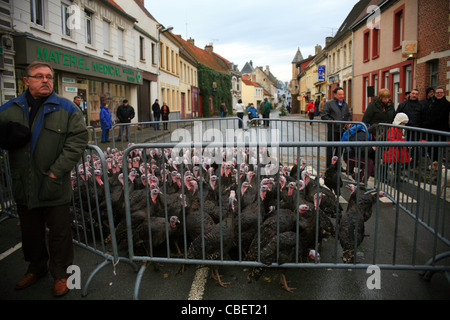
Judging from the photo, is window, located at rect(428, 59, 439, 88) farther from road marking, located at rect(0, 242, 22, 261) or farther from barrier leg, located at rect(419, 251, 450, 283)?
road marking, located at rect(0, 242, 22, 261)

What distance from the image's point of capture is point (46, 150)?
3271 mm

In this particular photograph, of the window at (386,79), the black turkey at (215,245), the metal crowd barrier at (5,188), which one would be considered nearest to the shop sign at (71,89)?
the metal crowd barrier at (5,188)

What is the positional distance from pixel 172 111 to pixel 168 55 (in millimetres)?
5357

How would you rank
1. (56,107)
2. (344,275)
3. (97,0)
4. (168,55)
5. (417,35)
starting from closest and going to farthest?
(56,107) → (344,275) → (417,35) → (97,0) → (168,55)

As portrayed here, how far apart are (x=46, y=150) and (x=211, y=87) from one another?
172 ft

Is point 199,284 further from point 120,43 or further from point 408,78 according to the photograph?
point 120,43

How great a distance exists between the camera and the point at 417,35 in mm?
16641

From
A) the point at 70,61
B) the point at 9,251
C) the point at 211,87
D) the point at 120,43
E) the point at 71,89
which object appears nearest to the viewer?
the point at 9,251

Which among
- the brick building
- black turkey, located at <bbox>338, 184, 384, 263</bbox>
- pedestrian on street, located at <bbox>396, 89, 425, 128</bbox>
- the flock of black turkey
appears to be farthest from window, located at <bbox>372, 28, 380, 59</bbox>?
black turkey, located at <bbox>338, 184, 384, 263</bbox>

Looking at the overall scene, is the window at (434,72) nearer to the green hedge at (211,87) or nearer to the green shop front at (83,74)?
the green shop front at (83,74)

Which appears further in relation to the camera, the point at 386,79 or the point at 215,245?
the point at 386,79

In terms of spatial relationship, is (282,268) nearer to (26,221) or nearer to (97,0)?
(26,221)

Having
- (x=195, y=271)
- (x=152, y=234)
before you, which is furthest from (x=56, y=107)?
(x=195, y=271)

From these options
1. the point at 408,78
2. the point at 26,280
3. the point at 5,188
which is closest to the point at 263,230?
the point at 26,280
